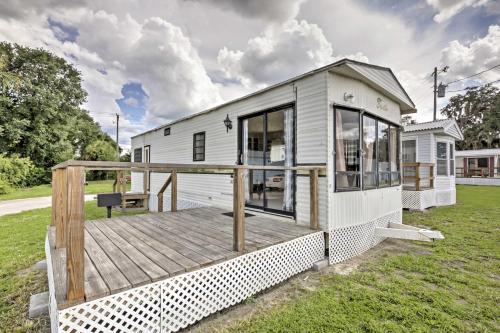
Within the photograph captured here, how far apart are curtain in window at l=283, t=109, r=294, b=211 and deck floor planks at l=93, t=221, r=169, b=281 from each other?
275 centimetres

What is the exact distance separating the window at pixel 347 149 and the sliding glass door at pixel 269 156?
851 millimetres

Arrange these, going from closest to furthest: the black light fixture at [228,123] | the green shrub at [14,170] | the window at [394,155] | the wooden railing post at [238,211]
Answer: the wooden railing post at [238,211] < the window at [394,155] < the black light fixture at [228,123] < the green shrub at [14,170]

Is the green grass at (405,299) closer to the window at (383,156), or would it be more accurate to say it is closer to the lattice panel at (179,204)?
the window at (383,156)

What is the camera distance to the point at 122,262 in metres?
2.54

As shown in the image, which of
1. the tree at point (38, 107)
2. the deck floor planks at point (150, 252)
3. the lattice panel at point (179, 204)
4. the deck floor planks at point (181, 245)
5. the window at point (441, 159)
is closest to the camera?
the deck floor planks at point (150, 252)

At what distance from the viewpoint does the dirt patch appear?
240 centimetres

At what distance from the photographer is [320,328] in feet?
7.25

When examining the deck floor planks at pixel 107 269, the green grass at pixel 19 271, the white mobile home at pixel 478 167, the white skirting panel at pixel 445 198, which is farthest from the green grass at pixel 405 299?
the white mobile home at pixel 478 167

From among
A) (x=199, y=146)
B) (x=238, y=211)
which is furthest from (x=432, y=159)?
(x=238, y=211)

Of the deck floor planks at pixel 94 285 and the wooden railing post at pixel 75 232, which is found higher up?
the wooden railing post at pixel 75 232

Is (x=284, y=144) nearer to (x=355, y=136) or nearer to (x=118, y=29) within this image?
(x=355, y=136)

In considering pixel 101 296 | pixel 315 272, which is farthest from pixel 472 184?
pixel 101 296

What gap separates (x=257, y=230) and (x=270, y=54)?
8573 mm

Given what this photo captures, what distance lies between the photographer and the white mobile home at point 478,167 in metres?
18.5
